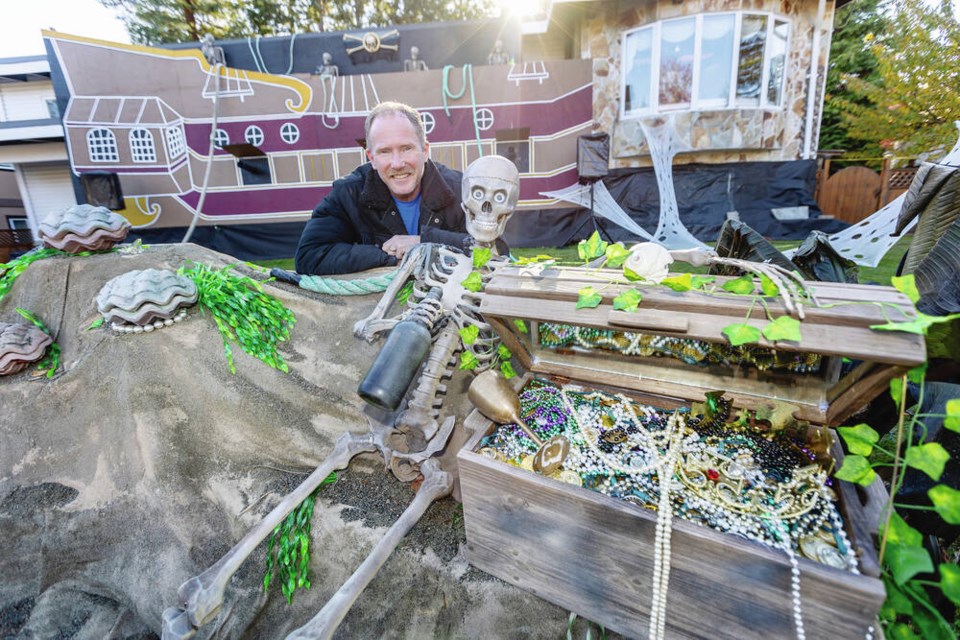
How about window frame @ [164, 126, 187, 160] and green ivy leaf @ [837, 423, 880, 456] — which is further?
window frame @ [164, 126, 187, 160]

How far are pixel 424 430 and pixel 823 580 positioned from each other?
1196 mm

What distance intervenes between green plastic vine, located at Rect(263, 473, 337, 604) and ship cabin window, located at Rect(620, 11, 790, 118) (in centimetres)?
807

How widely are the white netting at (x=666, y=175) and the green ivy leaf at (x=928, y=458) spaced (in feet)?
18.5

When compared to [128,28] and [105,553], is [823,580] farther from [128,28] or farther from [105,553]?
[128,28]

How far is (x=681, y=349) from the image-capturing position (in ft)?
5.30

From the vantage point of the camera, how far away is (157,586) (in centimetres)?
162

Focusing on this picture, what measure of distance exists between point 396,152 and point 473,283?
1.07 meters

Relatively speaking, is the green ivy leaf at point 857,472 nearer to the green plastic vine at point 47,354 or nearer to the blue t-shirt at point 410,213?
the blue t-shirt at point 410,213

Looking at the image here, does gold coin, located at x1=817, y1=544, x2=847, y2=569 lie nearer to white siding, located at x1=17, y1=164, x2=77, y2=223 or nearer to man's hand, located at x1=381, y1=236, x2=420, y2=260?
man's hand, located at x1=381, y1=236, x2=420, y2=260

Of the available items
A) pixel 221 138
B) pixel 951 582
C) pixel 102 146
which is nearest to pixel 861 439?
pixel 951 582

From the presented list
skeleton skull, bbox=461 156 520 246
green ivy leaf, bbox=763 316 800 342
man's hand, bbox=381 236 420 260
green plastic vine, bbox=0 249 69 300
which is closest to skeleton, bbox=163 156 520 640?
skeleton skull, bbox=461 156 520 246

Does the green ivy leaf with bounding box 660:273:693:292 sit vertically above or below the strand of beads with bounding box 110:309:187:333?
above

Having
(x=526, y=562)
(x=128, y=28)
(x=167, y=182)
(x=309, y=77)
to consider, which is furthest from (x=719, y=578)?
(x=128, y=28)

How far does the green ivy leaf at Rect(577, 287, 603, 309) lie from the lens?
4.00ft
